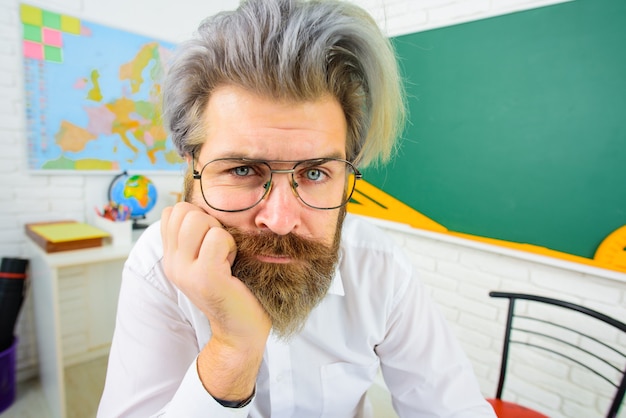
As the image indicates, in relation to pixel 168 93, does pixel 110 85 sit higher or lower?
higher

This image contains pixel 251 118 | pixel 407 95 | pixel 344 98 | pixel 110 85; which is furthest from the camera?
pixel 110 85

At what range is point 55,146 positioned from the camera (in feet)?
6.18

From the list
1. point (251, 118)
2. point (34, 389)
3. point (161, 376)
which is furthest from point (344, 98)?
point (34, 389)

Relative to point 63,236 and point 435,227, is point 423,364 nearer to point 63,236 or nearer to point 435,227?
point 435,227

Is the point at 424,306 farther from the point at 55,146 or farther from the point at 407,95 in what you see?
the point at 55,146

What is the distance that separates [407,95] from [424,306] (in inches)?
50.3

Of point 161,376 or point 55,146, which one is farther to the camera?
point 55,146

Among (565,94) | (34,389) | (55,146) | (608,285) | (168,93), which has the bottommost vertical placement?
(34,389)

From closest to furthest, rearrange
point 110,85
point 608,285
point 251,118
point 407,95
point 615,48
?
point 251,118, point 615,48, point 608,285, point 407,95, point 110,85

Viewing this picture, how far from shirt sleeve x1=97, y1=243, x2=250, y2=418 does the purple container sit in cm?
137

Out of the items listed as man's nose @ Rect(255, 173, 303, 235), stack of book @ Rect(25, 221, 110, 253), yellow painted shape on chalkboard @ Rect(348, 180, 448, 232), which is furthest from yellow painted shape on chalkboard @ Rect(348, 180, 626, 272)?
stack of book @ Rect(25, 221, 110, 253)

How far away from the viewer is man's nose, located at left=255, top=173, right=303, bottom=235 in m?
0.67

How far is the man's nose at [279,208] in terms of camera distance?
26.5 inches

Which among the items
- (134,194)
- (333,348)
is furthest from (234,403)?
(134,194)
